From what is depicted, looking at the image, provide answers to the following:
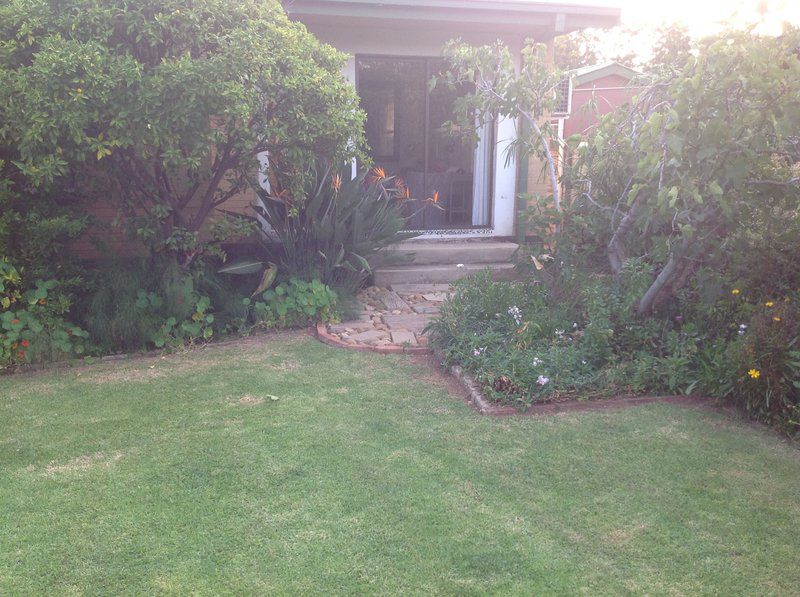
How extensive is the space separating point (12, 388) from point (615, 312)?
4.52m

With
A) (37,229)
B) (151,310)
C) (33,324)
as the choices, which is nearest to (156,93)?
(37,229)

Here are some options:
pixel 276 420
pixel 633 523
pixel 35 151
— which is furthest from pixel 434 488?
pixel 35 151

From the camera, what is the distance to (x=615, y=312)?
17.2 feet

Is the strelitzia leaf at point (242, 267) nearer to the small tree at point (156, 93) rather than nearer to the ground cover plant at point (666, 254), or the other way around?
the small tree at point (156, 93)

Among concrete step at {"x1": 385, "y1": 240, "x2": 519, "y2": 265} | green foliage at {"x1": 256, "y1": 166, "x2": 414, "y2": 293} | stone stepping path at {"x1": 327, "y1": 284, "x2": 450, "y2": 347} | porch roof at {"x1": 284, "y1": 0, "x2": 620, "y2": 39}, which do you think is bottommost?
stone stepping path at {"x1": 327, "y1": 284, "x2": 450, "y2": 347}

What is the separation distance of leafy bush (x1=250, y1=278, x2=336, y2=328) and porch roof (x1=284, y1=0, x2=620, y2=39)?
9.84 ft

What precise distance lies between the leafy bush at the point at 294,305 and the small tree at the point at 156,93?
0.88m

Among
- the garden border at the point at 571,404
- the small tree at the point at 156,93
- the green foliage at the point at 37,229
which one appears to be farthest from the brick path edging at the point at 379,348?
the green foliage at the point at 37,229

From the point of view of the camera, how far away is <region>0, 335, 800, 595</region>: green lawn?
2.84 metres

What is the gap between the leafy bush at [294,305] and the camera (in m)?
6.48

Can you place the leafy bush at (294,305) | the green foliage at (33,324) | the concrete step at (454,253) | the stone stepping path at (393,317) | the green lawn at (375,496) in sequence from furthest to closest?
the concrete step at (454,253) < the leafy bush at (294,305) < the stone stepping path at (393,317) < the green foliage at (33,324) < the green lawn at (375,496)

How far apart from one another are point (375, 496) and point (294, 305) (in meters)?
3.34

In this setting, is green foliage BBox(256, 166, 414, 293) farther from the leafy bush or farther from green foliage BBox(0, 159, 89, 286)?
green foliage BBox(0, 159, 89, 286)

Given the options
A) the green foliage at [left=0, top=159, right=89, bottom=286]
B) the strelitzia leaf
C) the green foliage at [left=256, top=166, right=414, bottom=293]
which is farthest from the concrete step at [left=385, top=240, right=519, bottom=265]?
the green foliage at [left=0, top=159, right=89, bottom=286]
